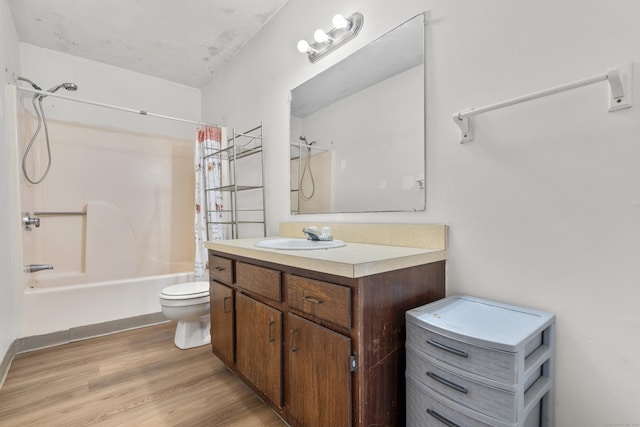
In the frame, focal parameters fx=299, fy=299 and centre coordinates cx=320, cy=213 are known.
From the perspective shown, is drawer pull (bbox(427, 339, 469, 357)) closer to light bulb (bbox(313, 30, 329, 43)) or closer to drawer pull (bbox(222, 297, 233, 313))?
drawer pull (bbox(222, 297, 233, 313))

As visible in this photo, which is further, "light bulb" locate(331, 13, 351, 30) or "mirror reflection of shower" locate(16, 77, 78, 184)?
"mirror reflection of shower" locate(16, 77, 78, 184)

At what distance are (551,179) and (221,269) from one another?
1.54 metres

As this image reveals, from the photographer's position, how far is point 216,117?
3.11 m

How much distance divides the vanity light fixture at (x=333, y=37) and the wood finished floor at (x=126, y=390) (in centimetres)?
196

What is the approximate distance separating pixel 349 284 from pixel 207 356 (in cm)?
151

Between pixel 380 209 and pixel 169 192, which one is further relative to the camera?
pixel 169 192

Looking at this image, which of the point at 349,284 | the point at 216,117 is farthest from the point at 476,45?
the point at 216,117

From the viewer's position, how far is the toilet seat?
199 cm

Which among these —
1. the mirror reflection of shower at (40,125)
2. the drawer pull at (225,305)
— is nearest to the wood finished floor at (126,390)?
the drawer pull at (225,305)

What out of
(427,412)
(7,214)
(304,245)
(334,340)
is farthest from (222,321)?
(7,214)

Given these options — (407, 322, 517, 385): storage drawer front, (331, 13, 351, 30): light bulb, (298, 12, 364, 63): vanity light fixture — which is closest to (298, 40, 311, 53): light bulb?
(298, 12, 364, 63): vanity light fixture

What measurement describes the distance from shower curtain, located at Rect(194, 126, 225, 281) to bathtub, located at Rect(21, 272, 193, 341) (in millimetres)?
313

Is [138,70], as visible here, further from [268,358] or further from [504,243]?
Answer: [504,243]

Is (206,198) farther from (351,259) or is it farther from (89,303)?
(351,259)
